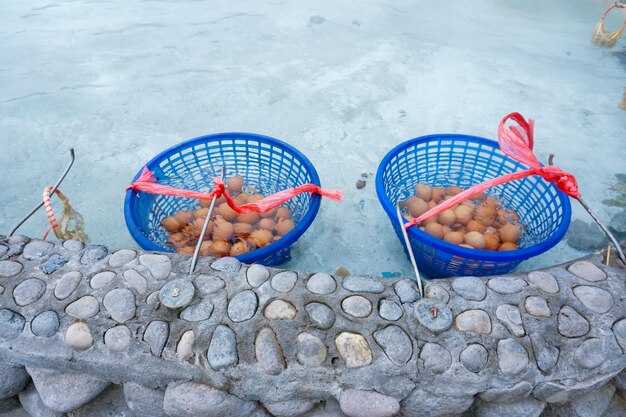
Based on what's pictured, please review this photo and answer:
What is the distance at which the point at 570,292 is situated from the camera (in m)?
1.54

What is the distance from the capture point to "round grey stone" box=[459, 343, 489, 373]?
53.6 inches

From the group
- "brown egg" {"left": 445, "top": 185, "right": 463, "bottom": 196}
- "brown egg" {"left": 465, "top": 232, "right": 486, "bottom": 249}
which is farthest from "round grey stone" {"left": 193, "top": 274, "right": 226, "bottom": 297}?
"brown egg" {"left": 445, "top": 185, "right": 463, "bottom": 196}

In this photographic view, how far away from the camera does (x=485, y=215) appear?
2.25 m

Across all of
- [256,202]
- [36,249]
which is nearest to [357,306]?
[256,202]

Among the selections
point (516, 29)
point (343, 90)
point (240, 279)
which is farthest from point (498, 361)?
point (516, 29)

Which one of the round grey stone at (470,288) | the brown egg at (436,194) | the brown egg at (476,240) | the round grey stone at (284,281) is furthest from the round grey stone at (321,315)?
the brown egg at (436,194)

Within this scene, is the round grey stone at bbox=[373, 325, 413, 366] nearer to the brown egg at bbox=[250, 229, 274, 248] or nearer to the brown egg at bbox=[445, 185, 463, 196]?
the brown egg at bbox=[250, 229, 274, 248]

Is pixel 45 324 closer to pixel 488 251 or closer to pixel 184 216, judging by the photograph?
pixel 184 216

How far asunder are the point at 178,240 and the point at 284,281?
84 centimetres

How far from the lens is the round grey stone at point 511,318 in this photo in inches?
56.8

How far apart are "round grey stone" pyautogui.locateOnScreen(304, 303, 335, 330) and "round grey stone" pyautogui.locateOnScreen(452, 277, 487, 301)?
0.47 meters

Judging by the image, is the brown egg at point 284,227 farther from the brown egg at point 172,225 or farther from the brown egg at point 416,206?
the brown egg at point 416,206

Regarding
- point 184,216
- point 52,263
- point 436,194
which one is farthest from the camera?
point 436,194

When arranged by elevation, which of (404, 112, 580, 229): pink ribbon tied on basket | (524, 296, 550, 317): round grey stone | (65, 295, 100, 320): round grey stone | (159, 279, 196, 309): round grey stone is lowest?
(65, 295, 100, 320): round grey stone
